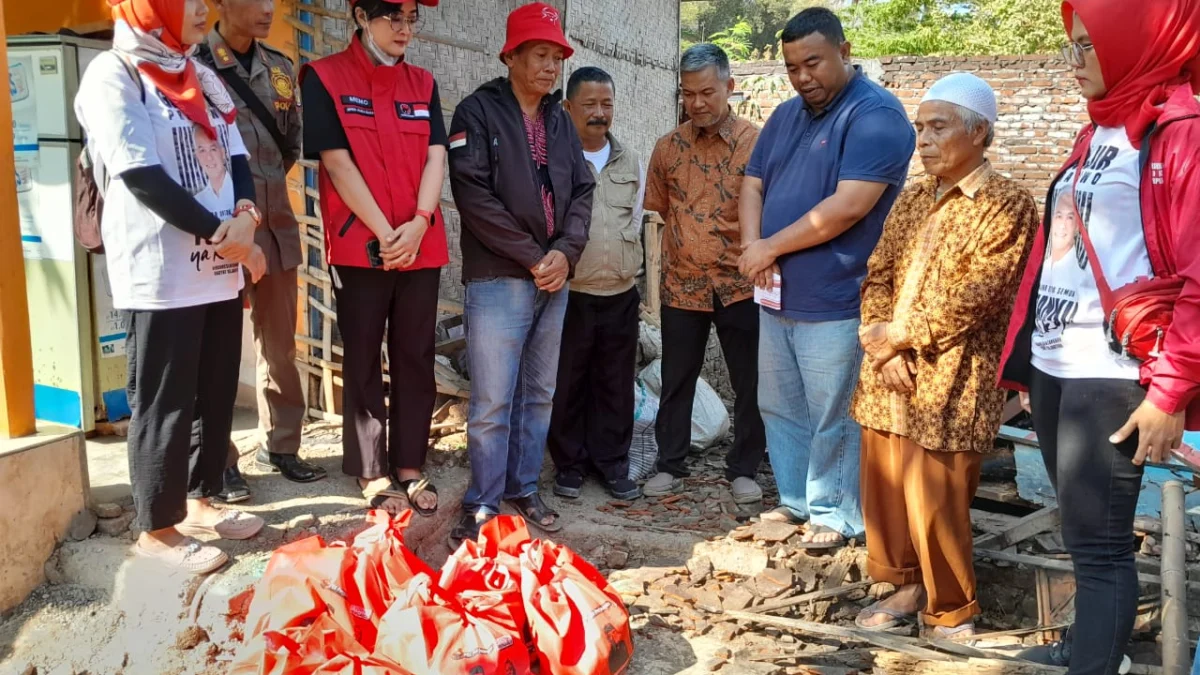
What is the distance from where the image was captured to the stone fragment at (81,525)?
3539 mm

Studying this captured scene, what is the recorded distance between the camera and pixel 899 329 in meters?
3.36

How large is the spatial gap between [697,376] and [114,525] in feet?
8.99

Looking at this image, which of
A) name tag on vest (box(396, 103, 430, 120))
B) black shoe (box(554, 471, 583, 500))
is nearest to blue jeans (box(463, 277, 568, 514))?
black shoe (box(554, 471, 583, 500))

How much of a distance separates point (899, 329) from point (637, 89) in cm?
450

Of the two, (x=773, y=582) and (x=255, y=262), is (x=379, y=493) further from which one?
(x=773, y=582)

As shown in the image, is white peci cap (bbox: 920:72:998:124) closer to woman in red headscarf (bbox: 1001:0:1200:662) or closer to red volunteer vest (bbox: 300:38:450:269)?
woman in red headscarf (bbox: 1001:0:1200:662)

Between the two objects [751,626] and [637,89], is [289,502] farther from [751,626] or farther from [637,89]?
[637,89]

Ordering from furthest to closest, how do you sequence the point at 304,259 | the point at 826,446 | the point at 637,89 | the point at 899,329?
1. the point at 637,89
2. the point at 304,259
3. the point at 826,446
4. the point at 899,329

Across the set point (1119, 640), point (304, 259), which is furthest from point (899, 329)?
point (304, 259)

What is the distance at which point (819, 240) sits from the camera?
3.85 m

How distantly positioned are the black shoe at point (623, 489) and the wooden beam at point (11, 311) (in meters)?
2.57

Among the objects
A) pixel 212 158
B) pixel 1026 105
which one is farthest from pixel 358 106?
pixel 1026 105

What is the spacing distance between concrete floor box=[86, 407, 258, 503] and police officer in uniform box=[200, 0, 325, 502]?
0.47 metres

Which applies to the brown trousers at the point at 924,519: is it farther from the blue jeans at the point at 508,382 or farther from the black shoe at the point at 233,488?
the black shoe at the point at 233,488
